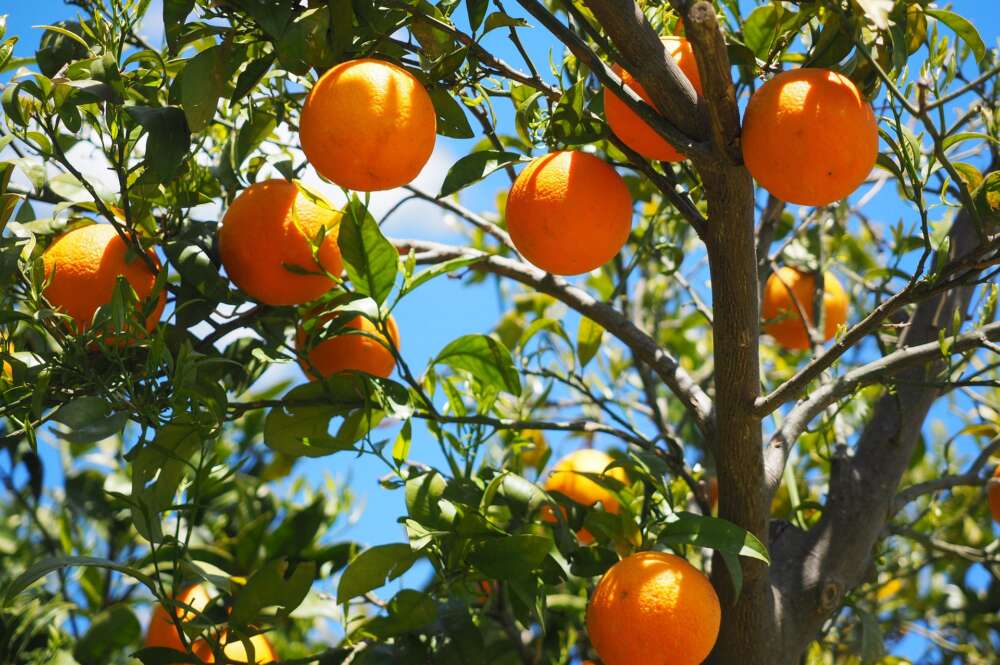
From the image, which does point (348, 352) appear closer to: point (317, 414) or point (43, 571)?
point (317, 414)

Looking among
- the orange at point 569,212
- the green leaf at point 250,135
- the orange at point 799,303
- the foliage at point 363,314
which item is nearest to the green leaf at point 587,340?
the foliage at point 363,314

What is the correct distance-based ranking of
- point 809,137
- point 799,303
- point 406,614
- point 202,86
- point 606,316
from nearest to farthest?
point 809,137 < point 202,86 < point 406,614 < point 606,316 < point 799,303

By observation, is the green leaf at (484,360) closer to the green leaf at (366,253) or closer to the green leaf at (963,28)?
the green leaf at (366,253)

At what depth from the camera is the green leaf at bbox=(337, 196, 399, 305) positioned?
997 mm

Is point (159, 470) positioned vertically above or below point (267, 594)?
above

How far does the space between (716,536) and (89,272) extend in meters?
0.69

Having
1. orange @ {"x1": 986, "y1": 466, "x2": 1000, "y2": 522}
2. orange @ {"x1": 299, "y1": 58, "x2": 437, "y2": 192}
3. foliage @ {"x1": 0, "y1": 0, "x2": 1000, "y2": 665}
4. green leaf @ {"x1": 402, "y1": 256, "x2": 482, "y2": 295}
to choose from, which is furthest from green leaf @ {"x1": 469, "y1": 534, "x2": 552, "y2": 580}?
orange @ {"x1": 986, "y1": 466, "x2": 1000, "y2": 522}

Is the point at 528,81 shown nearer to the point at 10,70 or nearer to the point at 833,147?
the point at 833,147

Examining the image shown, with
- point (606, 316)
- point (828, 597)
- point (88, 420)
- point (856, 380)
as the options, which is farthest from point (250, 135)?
point (828, 597)

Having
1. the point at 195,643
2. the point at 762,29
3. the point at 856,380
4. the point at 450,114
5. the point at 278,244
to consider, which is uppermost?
the point at 762,29

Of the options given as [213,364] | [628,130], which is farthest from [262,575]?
[628,130]

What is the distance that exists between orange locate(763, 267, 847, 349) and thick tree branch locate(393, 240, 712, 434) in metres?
0.36

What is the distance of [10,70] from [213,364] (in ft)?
1.38

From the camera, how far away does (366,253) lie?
1.01 metres
